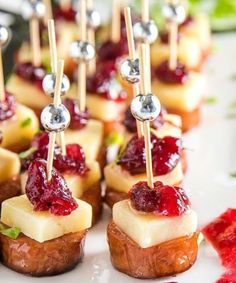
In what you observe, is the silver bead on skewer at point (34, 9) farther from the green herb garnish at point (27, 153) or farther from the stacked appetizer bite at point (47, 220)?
the stacked appetizer bite at point (47, 220)

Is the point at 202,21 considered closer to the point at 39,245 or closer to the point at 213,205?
the point at 213,205

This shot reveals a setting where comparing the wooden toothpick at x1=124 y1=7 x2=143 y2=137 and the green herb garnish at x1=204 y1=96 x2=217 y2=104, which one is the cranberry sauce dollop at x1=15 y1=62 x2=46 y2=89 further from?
the wooden toothpick at x1=124 y1=7 x2=143 y2=137

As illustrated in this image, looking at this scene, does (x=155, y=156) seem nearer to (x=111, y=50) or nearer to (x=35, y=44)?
(x=35, y=44)

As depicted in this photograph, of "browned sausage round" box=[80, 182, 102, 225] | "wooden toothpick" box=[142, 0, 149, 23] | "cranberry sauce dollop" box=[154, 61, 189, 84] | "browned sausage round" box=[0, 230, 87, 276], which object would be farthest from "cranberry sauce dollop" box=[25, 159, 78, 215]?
"cranberry sauce dollop" box=[154, 61, 189, 84]

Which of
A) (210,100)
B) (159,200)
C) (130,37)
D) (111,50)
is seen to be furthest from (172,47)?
(159,200)

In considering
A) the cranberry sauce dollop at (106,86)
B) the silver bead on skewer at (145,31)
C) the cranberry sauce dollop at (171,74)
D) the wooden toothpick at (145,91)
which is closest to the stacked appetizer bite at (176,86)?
the cranberry sauce dollop at (171,74)

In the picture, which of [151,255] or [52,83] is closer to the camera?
[151,255]
